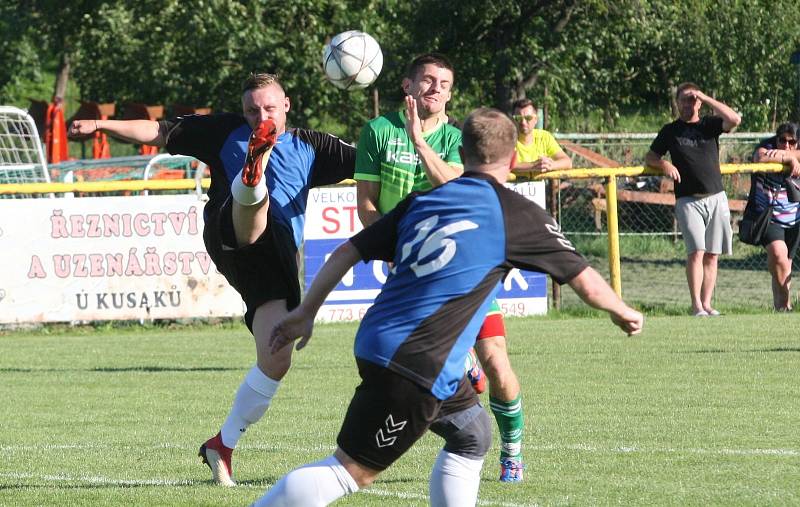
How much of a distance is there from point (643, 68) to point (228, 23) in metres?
9.69

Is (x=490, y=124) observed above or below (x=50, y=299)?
above

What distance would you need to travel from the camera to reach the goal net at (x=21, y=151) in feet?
61.3

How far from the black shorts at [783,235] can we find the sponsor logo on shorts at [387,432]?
10.4 meters

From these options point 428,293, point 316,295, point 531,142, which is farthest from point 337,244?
point 428,293

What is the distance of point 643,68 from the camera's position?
30.2m

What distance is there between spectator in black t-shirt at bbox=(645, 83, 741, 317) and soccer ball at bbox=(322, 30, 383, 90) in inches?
181

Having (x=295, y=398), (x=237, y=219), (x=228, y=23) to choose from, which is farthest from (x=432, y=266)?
(x=228, y=23)

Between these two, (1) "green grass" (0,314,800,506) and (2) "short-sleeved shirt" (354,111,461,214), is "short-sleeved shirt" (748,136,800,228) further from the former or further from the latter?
(2) "short-sleeved shirt" (354,111,461,214)

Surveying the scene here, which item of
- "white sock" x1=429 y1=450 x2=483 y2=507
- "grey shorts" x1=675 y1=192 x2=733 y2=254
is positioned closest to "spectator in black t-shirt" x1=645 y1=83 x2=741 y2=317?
"grey shorts" x1=675 y1=192 x2=733 y2=254

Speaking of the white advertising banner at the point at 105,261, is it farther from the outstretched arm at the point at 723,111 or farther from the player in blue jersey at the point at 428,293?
the player in blue jersey at the point at 428,293

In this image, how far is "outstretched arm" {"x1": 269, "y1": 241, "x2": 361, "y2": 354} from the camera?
427 centimetres

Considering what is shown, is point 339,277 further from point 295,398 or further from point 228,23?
point 228,23

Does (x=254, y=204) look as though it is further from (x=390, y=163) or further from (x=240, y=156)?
(x=390, y=163)

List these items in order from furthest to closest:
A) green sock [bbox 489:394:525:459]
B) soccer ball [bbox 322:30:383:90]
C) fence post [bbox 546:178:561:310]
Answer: fence post [bbox 546:178:561:310] < soccer ball [bbox 322:30:383:90] < green sock [bbox 489:394:525:459]
